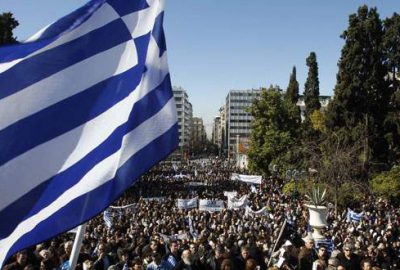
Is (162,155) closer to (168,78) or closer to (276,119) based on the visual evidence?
(168,78)

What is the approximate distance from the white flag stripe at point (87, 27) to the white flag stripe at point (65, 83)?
0.69 feet

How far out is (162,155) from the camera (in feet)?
13.4

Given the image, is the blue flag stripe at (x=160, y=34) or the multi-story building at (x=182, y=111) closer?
the blue flag stripe at (x=160, y=34)

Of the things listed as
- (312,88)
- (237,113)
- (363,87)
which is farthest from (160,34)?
(237,113)

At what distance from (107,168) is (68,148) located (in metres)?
0.35

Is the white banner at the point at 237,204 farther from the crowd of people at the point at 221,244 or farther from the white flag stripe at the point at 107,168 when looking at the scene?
the white flag stripe at the point at 107,168

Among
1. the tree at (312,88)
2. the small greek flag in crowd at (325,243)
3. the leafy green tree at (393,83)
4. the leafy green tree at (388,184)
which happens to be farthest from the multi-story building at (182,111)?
the small greek flag in crowd at (325,243)

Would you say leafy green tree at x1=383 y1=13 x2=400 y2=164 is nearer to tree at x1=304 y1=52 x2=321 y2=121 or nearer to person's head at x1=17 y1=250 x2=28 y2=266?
tree at x1=304 y1=52 x2=321 y2=121

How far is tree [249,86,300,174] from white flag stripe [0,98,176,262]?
45.8 meters

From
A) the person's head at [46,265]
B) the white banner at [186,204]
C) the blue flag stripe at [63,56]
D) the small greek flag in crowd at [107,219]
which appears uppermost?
the blue flag stripe at [63,56]

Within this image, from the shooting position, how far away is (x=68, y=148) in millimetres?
3891

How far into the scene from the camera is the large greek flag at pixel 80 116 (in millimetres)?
3592

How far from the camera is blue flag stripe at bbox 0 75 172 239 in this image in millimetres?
3504

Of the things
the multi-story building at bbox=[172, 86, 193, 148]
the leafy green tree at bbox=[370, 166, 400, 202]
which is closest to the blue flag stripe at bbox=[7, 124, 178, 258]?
the leafy green tree at bbox=[370, 166, 400, 202]
